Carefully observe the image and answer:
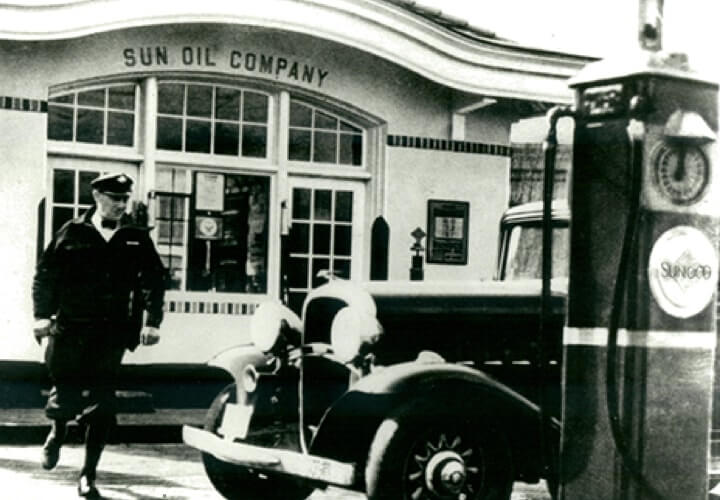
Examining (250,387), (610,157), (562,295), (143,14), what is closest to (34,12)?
(143,14)

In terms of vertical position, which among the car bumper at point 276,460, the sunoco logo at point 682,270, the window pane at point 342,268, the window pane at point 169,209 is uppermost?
the window pane at point 169,209

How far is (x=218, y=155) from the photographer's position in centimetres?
978

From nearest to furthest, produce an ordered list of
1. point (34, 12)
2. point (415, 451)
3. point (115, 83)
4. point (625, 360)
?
point (625, 360)
point (415, 451)
point (34, 12)
point (115, 83)

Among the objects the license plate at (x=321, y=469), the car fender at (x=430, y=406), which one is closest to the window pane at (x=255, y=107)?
the car fender at (x=430, y=406)

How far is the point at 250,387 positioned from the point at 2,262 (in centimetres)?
404

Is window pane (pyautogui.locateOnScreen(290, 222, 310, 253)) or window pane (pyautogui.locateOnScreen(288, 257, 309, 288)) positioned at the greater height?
window pane (pyautogui.locateOnScreen(290, 222, 310, 253))

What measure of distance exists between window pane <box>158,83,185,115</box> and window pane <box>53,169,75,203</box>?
2.86ft

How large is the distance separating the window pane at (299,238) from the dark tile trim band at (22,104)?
7.17 ft

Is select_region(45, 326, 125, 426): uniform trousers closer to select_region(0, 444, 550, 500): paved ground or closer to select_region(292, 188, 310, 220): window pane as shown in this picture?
select_region(0, 444, 550, 500): paved ground

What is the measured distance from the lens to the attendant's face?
583 cm

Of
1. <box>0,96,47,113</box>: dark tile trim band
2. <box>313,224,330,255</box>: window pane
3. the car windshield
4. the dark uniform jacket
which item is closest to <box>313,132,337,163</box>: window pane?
<box>313,224,330,255</box>: window pane

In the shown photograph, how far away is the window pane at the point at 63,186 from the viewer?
9.27 m

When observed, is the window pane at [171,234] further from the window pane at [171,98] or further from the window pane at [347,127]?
the window pane at [347,127]

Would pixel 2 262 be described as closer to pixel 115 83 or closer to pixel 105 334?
pixel 115 83
